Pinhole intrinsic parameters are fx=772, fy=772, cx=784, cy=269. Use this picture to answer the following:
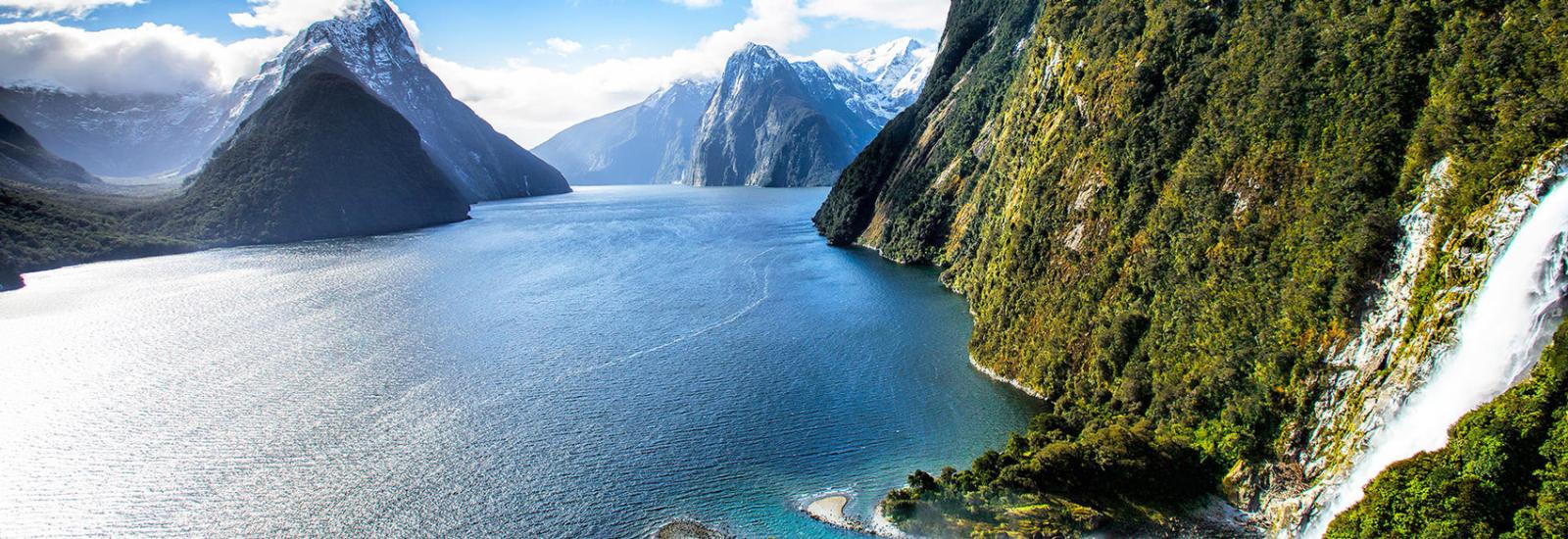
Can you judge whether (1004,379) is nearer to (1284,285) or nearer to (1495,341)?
(1284,285)

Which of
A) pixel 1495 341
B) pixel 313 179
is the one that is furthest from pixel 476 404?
pixel 313 179

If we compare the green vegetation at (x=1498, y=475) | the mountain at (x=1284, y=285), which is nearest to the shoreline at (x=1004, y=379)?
the mountain at (x=1284, y=285)

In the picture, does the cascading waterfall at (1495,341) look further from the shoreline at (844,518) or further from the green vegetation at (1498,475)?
the shoreline at (844,518)

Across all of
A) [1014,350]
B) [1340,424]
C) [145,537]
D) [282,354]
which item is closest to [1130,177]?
[1014,350]

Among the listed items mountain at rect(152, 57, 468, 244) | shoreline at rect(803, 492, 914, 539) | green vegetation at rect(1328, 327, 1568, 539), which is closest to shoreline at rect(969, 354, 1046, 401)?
shoreline at rect(803, 492, 914, 539)

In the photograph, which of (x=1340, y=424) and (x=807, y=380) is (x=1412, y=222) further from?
(x=807, y=380)

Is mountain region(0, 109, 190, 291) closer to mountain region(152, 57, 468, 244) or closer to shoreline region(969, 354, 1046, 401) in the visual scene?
mountain region(152, 57, 468, 244)
